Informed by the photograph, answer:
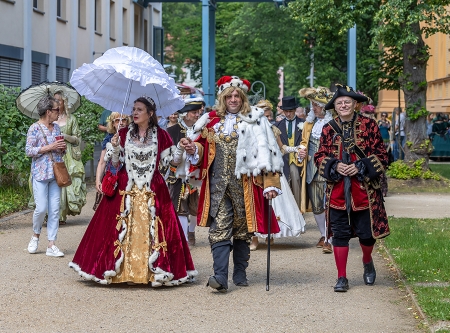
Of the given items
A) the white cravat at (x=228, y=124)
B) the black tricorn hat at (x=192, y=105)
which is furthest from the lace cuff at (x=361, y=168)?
the black tricorn hat at (x=192, y=105)

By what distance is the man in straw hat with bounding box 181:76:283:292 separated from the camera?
863 cm

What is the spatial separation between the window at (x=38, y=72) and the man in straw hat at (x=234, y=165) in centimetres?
1749

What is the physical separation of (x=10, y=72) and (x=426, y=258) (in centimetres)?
1538

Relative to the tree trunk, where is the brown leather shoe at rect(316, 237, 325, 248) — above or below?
below

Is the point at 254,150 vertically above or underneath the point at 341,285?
above

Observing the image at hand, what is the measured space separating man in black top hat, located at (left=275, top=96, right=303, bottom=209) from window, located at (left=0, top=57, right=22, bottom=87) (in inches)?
460

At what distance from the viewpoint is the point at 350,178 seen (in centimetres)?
859

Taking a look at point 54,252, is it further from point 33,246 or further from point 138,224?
point 138,224

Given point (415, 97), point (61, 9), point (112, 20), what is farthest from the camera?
point (112, 20)

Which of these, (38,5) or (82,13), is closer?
(38,5)

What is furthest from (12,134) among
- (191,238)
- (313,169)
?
(313,169)

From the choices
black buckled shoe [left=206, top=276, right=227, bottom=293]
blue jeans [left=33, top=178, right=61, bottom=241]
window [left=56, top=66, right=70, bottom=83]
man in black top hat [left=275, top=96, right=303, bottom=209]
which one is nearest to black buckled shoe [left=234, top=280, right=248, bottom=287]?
black buckled shoe [left=206, top=276, right=227, bottom=293]

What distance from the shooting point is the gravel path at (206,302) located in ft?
23.0

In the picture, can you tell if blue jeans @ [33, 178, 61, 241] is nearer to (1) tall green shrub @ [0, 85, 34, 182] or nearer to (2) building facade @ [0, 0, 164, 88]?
(1) tall green shrub @ [0, 85, 34, 182]
